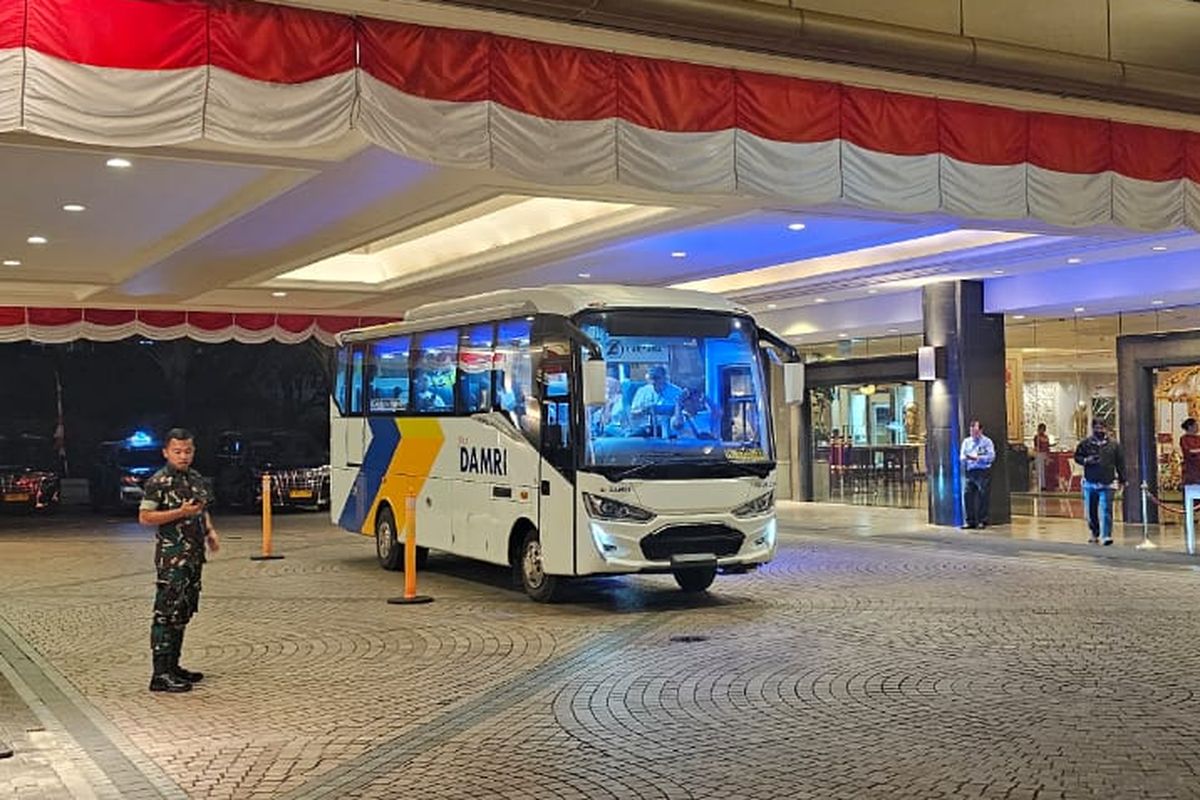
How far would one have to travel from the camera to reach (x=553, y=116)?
8.70 m

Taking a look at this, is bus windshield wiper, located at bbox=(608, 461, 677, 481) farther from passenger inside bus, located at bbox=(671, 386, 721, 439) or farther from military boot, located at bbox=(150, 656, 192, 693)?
military boot, located at bbox=(150, 656, 192, 693)

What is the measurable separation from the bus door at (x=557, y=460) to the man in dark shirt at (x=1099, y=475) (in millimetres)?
8889

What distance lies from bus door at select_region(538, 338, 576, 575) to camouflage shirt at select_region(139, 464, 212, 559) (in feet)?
13.1

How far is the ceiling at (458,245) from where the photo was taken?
1227 centimetres

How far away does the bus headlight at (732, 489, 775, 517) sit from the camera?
39.2 ft

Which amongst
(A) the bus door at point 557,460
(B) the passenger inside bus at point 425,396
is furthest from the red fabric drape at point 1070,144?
(B) the passenger inside bus at point 425,396

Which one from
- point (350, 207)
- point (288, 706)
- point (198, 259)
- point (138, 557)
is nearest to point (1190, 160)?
point (350, 207)

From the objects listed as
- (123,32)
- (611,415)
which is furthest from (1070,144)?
(123,32)

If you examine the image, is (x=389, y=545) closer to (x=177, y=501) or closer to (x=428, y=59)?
(x=177, y=501)

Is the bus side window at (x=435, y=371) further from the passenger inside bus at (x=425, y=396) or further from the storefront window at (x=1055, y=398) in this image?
the storefront window at (x=1055, y=398)

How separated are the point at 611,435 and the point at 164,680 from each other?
4.80m

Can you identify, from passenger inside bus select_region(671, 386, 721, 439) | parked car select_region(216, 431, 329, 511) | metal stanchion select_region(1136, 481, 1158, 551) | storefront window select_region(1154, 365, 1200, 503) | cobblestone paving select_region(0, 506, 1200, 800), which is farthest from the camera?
parked car select_region(216, 431, 329, 511)

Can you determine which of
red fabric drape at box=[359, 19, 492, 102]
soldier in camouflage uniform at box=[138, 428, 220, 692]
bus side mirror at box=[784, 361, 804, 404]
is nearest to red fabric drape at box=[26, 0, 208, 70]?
red fabric drape at box=[359, 19, 492, 102]

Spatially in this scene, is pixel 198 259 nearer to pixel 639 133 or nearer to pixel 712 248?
pixel 712 248
